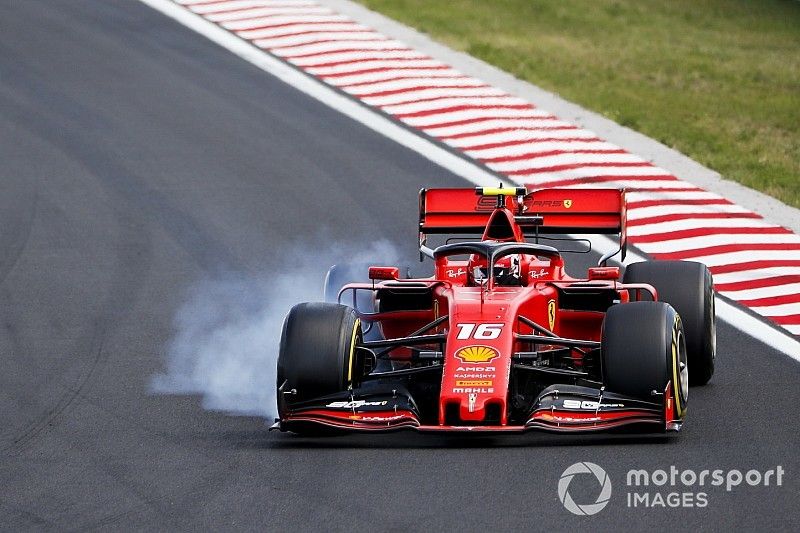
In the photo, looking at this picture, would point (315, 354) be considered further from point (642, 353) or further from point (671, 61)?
point (671, 61)

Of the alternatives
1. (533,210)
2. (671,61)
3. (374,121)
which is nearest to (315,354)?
(533,210)

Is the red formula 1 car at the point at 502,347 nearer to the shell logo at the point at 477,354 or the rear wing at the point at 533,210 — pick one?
the shell logo at the point at 477,354

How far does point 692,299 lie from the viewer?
1235 cm

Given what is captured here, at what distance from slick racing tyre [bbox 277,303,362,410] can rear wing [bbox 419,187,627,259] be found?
2555mm

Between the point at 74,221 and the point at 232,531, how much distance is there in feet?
32.1

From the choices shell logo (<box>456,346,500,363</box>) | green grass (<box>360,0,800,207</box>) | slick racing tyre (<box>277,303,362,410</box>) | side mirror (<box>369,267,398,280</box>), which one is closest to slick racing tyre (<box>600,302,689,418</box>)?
shell logo (<box>456,346,500,363</box>)

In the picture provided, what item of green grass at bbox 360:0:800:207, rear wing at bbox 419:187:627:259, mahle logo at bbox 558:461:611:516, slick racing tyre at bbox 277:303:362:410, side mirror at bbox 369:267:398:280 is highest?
green grass at bbox 360:0:800:207

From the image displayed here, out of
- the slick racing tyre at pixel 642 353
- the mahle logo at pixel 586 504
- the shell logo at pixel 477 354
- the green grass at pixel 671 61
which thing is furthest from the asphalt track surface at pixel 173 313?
the green grass at pixel 671 61

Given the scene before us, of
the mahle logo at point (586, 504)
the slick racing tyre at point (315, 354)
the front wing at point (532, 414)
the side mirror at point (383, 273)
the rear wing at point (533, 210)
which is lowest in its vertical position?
the mahle logo at point (586, 504)

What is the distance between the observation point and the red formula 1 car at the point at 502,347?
10.5 meters

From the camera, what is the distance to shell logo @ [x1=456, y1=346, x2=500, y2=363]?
10.7 meters

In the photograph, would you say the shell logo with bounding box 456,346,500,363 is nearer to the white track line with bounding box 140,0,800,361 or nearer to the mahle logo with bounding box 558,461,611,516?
the mahle logo with bounding box 558,461,611,516

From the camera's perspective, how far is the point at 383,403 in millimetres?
10766

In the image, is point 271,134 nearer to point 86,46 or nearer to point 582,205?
point 86,46
